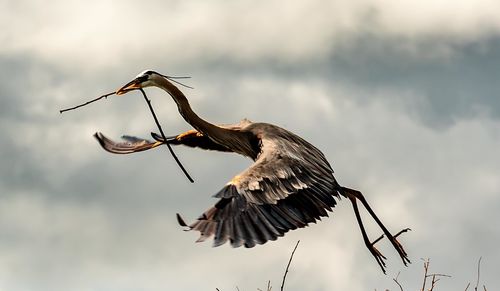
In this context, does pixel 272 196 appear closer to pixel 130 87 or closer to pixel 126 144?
pixel 130 87

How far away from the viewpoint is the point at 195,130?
15453 millimetres

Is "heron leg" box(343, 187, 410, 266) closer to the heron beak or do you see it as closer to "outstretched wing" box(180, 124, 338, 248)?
"outstretched wing" box(180, 124, 338, 248)

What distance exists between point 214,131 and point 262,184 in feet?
8.62

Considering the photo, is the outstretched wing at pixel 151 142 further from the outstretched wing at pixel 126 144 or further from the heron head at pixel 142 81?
the heron head at pixel 142 81

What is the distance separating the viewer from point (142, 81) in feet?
46.4

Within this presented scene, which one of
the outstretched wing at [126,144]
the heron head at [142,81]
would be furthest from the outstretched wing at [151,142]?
the heron head at [142,81]

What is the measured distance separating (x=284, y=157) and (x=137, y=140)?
4.50 m

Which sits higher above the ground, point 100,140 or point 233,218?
point 100,140

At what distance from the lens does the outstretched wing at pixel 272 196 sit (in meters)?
11.3

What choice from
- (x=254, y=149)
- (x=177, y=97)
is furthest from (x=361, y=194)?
(x=177, y=97)

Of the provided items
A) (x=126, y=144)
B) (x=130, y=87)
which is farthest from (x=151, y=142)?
(x=130, y=87)

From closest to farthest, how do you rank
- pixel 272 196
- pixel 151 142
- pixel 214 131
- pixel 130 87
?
pixel 272 196 < pixel 130 87 < pixel 214 131 < pixel 151 142

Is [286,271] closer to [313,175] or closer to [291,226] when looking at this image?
[291,226]

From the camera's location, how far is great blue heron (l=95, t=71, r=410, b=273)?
11.4 meters
